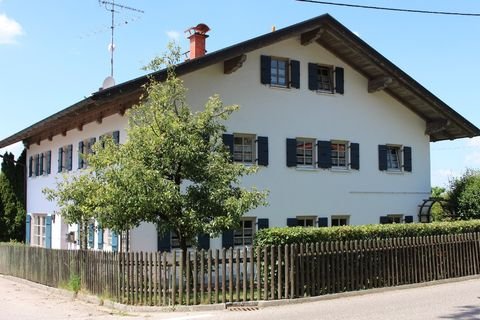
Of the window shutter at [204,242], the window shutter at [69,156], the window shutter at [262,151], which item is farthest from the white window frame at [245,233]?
the window shutter at [69,156]

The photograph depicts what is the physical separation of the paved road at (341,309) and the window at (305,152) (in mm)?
6575

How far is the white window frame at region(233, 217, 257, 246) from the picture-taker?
17381 millimetres

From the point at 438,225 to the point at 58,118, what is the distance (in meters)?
12.0

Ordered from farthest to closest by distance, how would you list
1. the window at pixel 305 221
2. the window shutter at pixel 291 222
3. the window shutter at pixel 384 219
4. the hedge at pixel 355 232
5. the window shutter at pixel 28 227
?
the window shutter at pixel 28 227 < the window shutter at pixel 384 219 < the window at pixel 305 221 < the window shutter at pixel 291 222 < the hedge at pixel 355 232

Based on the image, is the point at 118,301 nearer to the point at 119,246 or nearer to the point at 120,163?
the point at 120,163

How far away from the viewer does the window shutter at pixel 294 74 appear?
1927 centimetres

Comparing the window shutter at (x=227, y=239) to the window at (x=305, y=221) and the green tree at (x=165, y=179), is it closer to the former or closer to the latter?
the window at (x=305, y=221)

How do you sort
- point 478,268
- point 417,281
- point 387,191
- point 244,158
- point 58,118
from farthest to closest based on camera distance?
1. point 387,191
2. point 58,118
3. point 244,158
4. point 478,268
5. point 417,281

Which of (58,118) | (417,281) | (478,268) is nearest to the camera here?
(417,281)

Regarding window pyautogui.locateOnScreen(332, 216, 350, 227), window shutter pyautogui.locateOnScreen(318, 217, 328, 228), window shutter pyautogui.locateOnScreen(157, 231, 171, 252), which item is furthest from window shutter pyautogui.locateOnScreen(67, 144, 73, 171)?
window pyautogui.locateOnScreen(332, 216, 350, 227)

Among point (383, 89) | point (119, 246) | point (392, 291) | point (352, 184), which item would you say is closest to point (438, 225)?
point (392, 291)

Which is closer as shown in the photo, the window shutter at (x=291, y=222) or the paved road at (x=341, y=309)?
the paved road at (x=341, y=309)

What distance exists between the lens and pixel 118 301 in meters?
12.2

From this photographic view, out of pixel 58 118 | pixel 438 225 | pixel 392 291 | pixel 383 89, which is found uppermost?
pixel 383 89
